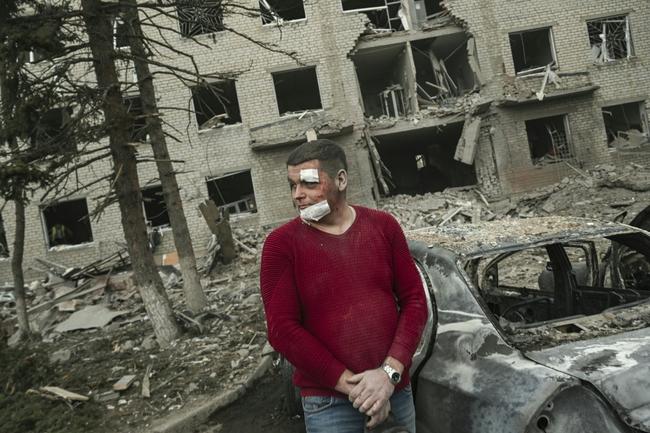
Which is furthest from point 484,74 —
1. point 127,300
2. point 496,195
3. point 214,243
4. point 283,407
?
point 283,407

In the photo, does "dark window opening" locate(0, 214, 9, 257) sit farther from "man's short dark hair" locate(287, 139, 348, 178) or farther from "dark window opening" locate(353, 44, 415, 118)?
"man's short dark hair" locate(287, 139, 348, 178)

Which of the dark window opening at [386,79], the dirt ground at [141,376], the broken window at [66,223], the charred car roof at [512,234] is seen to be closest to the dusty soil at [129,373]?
the dirt ground at [141,376]

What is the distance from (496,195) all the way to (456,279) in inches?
577

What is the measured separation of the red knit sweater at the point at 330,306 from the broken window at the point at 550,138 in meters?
16.6

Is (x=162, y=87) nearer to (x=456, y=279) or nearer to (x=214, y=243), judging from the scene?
(x=214, y=243)

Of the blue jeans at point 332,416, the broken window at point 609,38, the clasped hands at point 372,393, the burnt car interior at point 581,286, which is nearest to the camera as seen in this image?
the clasped hands at point 372,393

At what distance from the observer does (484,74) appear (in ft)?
53.0

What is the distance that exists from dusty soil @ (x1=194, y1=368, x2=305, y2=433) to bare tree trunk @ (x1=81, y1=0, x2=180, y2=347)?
1701 mm

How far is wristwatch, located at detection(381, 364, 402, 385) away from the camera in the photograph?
1.58 metres

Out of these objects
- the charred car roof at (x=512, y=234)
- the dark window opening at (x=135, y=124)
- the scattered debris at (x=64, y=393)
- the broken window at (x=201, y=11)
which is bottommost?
the scattered debris at (x=64, y=393)

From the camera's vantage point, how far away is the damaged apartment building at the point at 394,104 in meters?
15.4

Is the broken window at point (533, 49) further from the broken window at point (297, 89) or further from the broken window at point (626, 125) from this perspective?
the broken window at point (297, 89)

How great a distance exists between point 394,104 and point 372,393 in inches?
652

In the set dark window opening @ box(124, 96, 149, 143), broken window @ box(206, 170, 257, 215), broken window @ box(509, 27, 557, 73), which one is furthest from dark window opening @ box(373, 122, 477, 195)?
dark window opening @ box(124, 96, 149, 143)
